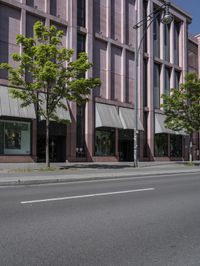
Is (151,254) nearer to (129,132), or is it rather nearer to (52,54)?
(52,54)

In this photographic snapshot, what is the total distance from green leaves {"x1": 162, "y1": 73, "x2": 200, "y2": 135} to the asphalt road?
74.7 ft

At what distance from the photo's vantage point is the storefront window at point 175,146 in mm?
42375

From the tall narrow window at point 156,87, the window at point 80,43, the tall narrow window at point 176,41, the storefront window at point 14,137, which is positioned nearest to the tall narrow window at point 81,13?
the window at point 80,43

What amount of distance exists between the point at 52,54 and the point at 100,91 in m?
13.1

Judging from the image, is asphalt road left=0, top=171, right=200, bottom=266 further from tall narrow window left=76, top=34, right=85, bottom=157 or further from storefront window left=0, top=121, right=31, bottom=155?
tall narrow window left=76, top=34, right=85, bottom=157

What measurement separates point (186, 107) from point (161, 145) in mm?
8431

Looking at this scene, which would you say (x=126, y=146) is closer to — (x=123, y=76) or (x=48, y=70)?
(x=123, y=76)

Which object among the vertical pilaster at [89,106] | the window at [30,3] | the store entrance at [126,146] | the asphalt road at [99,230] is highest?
the window at [30,3]

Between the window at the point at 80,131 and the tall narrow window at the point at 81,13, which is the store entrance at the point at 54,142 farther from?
the tall narrow window at the point at 81,13

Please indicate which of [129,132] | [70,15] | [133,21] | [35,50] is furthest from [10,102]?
[133,21]

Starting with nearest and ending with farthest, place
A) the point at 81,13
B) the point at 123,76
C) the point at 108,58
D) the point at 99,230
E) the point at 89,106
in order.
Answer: the point at 99,230 → the point at 89,106 → the point at 81,13 → the point at 108,58 → the point at 123,76

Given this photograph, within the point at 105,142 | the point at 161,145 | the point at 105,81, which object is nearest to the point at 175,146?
the point at 161,145

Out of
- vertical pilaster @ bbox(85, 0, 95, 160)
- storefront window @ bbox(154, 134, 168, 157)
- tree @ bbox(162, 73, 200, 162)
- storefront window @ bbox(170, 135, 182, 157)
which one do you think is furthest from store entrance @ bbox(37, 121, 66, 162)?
storefront window @ bbox(170, 135, 182, 157)

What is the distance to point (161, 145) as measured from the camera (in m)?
41.1
